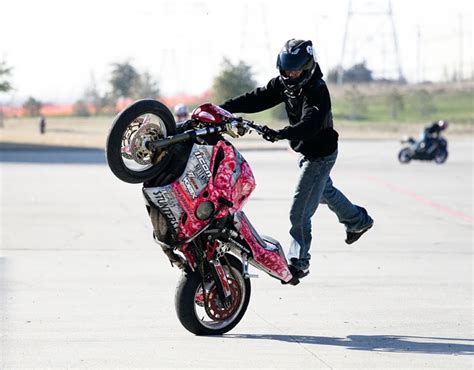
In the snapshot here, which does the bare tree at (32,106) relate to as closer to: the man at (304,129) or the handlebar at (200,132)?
the man at (304,129)

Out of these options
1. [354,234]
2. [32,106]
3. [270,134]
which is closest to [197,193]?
[270,134]

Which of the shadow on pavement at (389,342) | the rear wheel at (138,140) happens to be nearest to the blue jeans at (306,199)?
the shadow on pavement at (389,342)

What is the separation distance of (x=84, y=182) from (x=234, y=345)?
1656cm

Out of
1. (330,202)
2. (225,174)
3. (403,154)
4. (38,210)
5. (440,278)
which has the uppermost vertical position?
(225,174)

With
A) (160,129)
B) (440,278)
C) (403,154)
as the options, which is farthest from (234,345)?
(403,154)

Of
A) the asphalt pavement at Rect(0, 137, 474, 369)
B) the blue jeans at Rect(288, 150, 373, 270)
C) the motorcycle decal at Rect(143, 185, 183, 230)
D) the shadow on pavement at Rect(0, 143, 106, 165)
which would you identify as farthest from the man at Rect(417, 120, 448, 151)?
the motorcycle decal at Rect(143, 185, 183, 230)

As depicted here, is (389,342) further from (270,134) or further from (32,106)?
(32,106)

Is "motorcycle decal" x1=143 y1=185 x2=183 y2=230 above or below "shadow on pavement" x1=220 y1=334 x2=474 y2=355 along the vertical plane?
above

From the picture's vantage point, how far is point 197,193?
25.0 feet

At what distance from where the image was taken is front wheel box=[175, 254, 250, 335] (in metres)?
7.86

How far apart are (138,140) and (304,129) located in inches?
49.5

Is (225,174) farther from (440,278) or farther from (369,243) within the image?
(369,243)

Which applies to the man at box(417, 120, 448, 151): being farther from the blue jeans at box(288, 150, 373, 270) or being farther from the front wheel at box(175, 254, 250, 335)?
the front wheel at box(175, 254, 250, 335)

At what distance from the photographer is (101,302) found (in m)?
9.30
